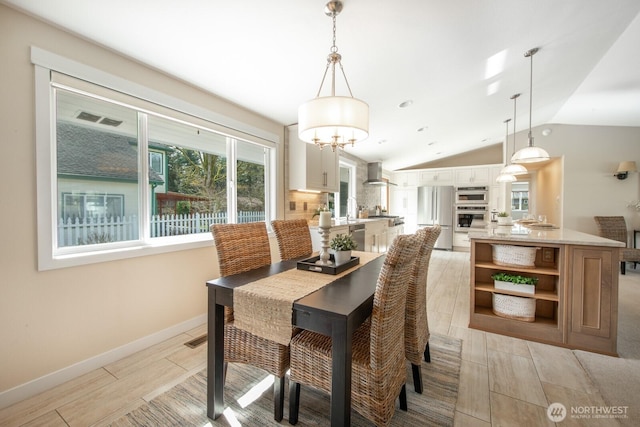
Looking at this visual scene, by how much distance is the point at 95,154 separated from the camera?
201 centimetres

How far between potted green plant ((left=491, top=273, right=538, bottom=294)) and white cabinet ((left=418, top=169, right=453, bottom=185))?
16.5ft

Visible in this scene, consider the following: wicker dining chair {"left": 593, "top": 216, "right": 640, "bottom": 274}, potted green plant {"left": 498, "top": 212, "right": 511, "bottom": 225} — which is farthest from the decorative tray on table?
wicker dining chair {"left": 593, "top": 216, "right": 640, "bottom": 274}

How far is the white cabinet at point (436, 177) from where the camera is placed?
7.07 m

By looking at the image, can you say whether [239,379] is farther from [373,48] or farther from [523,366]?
[373,48]

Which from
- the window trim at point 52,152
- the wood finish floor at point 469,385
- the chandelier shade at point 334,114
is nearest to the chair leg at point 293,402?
the wood finish floor at point 469,385

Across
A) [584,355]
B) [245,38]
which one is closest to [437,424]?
[584,355]

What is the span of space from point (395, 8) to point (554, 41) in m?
2.03

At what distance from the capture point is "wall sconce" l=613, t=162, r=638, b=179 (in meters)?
4.76

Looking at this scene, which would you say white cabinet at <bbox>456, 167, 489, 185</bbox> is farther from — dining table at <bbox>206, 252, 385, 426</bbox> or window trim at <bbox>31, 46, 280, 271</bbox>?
window trim at <bbox>31, 46, 280, 271</bbox>

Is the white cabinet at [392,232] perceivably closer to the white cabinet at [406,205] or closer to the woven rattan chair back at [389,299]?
the white cabinet at [406,205]

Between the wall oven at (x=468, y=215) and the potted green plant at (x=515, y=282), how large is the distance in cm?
446

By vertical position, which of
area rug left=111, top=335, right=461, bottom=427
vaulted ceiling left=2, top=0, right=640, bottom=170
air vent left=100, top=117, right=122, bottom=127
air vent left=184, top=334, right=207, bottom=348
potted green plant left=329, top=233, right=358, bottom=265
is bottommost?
area rug left=111, top=335, right=461, bottom=427

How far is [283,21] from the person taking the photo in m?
1.84

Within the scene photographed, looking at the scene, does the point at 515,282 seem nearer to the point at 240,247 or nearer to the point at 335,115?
the point at 335,115
